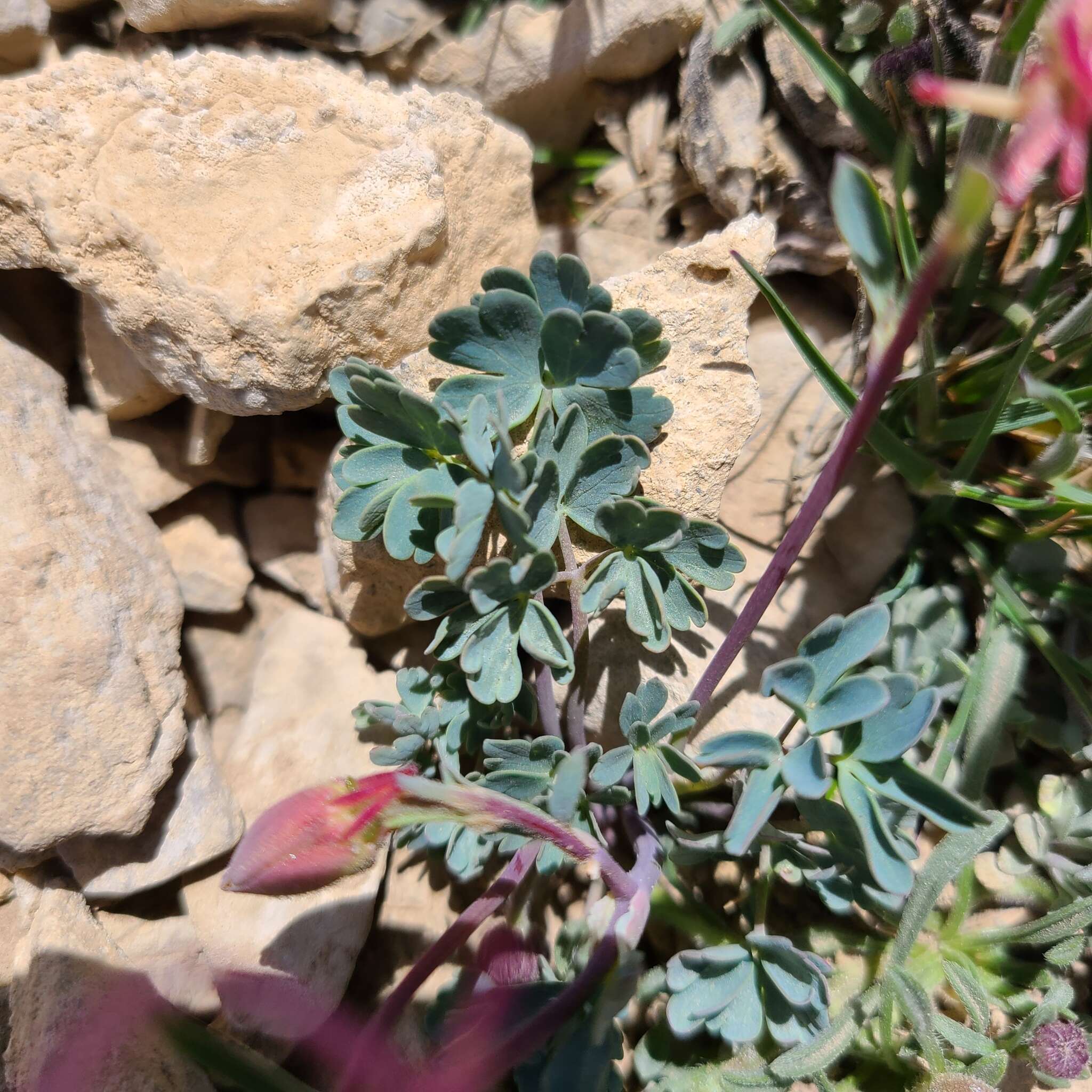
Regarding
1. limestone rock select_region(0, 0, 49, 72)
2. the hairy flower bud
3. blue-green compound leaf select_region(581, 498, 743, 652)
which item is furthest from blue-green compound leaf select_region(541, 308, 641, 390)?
limestone rock select_region(0, 0, 49, 72)

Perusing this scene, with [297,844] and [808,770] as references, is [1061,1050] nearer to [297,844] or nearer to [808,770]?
A: [808,770]

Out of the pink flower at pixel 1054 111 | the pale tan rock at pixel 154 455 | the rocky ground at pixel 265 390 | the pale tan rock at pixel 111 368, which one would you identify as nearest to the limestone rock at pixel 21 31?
the rocky ground at pixel 265 390

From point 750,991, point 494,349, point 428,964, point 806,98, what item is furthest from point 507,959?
point 806,98

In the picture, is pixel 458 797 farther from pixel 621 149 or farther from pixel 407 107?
pixel 621 149

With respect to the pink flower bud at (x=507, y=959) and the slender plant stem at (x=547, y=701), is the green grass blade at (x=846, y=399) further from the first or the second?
the pink flower bud at (x=507, y=959)

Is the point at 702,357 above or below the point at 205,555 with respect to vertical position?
above

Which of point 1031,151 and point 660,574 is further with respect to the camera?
point 660,574
